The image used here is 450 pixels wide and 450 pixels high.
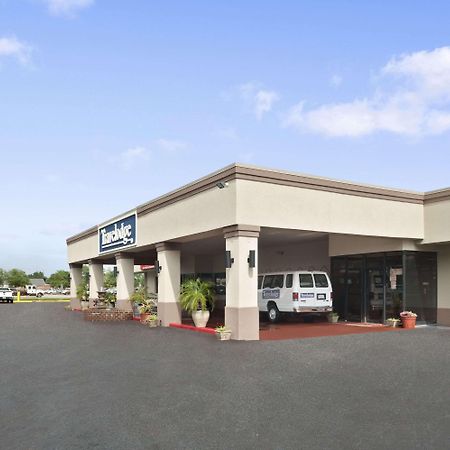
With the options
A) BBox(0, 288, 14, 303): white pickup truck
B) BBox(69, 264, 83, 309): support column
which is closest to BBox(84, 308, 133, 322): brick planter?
BBox(69, 264, 83, 309): support column

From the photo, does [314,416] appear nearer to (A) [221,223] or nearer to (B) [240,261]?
(B) [240,261]

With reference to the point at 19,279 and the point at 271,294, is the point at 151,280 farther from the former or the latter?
the point at 19,279

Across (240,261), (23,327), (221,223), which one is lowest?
(23,327)

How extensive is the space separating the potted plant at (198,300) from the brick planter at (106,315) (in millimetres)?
6854

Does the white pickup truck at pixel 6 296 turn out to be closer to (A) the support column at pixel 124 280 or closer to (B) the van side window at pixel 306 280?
(A) the support column at pixel 124 280

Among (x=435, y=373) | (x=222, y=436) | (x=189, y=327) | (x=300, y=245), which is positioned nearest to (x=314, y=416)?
(x=222, y=436)

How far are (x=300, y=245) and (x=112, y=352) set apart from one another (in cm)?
1321

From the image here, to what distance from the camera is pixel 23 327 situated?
22469 millimetres

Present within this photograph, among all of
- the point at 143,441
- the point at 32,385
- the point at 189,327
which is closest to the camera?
the point at 143,441

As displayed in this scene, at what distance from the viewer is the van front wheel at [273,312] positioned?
21078 mm

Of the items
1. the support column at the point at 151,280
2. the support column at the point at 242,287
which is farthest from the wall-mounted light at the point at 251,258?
the support column at the point at 151,280

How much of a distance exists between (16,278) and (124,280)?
12930 cm

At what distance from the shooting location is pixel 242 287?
15.8 m

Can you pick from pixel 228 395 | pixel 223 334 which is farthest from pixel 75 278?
pixel 228 395
